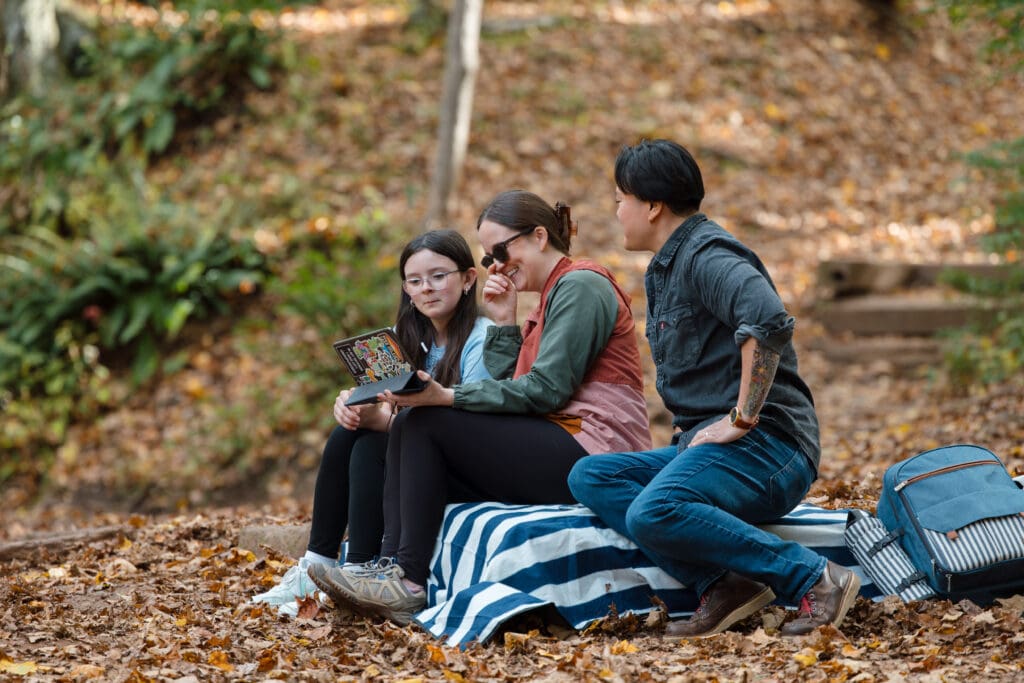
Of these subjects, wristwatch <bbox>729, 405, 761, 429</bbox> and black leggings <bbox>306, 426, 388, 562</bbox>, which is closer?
wristwatch <bbox>729, 405, 761, 429</bbox>

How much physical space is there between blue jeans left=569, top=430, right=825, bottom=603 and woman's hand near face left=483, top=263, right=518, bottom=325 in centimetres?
105

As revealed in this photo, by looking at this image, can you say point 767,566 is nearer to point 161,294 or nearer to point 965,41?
point 161,294

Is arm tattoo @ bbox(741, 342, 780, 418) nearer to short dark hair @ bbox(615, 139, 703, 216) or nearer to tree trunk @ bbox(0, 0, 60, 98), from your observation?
short dark hair @ bbox(615, 139, 703, 216)

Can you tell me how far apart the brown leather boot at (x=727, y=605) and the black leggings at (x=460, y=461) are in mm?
699

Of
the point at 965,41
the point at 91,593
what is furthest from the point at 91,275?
the point at 965,41

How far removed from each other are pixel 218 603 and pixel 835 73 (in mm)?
10733

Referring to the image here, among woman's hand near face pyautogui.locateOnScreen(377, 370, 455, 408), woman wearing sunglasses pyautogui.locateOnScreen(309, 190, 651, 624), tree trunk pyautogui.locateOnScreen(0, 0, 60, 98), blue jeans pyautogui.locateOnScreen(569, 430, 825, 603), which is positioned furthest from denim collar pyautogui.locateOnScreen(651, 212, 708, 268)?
tree trunk pyautogui.locateOnScreen(0, 0, 60, 98)

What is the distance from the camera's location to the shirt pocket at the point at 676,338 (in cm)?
355

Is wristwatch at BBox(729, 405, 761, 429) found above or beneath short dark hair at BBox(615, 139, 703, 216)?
beneath

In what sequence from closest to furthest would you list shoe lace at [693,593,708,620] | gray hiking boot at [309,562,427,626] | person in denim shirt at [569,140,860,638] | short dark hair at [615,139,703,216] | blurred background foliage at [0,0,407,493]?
1. person in denim shirt at [569,140,860,638]
2. shoe lace at [693,593,708,620]
3. short dark hair at [615,139,703,216]
4. gray hiking boot at [309,562,427,626]
5. blurred background foliage at [0,0,407,493]

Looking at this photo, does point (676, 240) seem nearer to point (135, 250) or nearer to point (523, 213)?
point (523, 213)

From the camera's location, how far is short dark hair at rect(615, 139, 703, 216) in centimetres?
357

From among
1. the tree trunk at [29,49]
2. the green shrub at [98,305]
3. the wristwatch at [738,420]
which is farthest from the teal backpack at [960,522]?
the tree trunk at [29,49]

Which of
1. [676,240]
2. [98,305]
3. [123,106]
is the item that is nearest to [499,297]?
[676,240]
